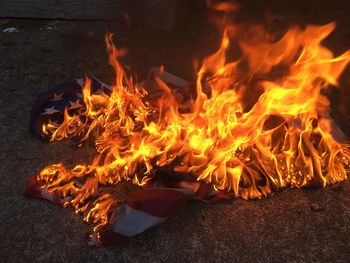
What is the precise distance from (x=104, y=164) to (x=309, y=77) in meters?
2.32

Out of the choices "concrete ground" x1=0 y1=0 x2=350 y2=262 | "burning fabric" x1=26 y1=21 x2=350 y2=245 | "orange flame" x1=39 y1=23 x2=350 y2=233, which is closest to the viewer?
"concrete ground" x1=0 y1=0 x2=350 y2=262

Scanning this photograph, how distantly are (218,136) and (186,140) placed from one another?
314 mm

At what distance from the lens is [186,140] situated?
374cm

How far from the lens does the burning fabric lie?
343 cm

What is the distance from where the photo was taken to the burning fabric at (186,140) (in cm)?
343

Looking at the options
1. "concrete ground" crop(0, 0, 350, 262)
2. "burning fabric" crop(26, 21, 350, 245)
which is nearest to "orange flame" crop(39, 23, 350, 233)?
"burning fabric" crop(26, 21, 350, 245)

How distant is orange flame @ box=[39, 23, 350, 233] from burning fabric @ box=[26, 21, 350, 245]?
0.01m

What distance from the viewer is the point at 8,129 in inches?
173

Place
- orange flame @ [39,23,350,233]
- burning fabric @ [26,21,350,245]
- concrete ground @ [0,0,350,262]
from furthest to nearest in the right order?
1. orange flame @ [39,23,350,233]
2. burning fabric @ [26,21,350,245]
3. concrete ground @ [0,0,350,262]

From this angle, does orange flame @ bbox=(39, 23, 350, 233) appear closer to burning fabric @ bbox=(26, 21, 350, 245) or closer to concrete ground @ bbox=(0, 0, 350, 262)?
burning fabric @ bbox=(26, 21, 350, 245)

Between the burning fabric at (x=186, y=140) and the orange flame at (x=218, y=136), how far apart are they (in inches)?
0.4

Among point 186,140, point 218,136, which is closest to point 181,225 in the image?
point 186,140

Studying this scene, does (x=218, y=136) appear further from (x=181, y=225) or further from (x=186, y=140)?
(x=181, y=225)

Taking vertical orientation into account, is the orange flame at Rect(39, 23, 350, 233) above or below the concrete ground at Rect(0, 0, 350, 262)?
above
